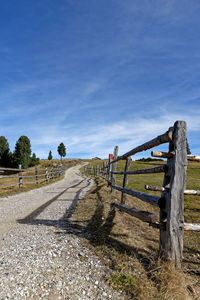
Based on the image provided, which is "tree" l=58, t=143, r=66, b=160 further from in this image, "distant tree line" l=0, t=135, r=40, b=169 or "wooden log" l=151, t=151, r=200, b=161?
"wooden log" l=151, t=151, r=200, b=161

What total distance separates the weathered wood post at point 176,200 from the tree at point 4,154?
6709 cm

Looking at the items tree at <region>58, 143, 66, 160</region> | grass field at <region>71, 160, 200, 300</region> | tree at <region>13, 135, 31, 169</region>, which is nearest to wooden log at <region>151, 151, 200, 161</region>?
grass field at <region>71, 160, 200, 300</region>

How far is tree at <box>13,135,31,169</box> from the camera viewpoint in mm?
56719

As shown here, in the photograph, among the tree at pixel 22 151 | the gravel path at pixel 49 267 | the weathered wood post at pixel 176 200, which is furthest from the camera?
the tree at pixel 22 151

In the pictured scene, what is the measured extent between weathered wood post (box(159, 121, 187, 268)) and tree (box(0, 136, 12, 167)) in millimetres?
67090

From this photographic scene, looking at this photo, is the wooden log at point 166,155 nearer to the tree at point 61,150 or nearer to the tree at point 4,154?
the tree at point 4,154

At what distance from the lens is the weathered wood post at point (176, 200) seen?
132 inches

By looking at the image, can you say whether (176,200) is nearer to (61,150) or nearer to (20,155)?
(20,155)

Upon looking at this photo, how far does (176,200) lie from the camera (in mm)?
3387

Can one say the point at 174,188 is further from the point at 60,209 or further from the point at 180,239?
the point at 60,209

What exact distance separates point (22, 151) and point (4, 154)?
1329 cm

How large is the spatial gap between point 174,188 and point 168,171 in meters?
0.35

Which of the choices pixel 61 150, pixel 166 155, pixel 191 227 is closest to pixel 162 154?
pixel 166 155

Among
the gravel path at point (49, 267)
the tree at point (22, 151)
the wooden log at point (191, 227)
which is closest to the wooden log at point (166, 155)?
the wooden log at point (191, 227)
